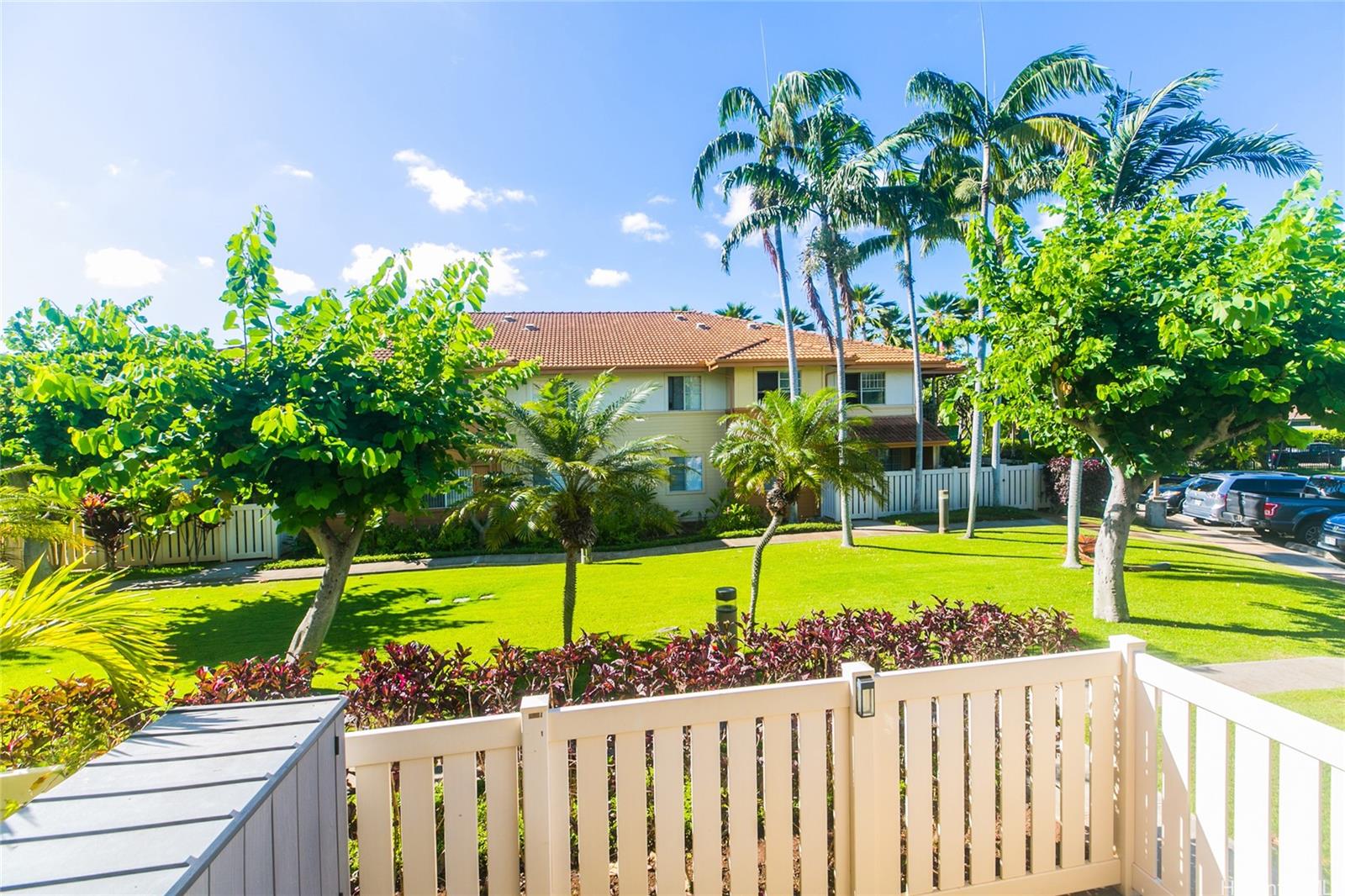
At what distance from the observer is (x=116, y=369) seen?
224 inches

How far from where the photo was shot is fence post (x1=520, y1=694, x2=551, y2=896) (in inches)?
95.4

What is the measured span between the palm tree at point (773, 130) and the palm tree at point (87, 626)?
1408 cm

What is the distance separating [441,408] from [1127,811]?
5.42m

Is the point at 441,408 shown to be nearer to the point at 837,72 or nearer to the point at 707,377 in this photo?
the point at 837,72

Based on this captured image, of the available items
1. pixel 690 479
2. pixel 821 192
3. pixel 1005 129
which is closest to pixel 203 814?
pixel 821 192

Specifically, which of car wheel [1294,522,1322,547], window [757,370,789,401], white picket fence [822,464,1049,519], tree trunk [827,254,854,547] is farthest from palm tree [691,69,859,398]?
car wheel [1294,522,1322,547]

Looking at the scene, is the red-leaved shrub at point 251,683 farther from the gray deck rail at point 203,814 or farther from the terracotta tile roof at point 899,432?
the terracotta tile roof at point 899,432

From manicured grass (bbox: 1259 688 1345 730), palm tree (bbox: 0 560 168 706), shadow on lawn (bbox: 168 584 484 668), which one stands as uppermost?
palm tree (bbox: 0 560 168 706)

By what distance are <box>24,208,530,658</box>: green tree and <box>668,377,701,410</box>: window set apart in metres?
15.3

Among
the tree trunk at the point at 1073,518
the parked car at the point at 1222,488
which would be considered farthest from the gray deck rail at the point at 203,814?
the parked car at the point at 1222,488

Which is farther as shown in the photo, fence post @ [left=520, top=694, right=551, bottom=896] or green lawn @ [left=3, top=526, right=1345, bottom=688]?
green lawn @ [left=3, top=526, right=1345, bottom=688]

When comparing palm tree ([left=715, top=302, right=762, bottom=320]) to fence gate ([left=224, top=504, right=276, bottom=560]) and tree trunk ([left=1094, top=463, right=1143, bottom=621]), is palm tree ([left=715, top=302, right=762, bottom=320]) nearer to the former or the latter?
fence gate ([left=224, top=504, right=276, bottom=560])

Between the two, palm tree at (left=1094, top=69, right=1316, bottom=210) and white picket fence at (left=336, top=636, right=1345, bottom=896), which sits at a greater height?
palm tree at (left=1094, top=69, right=1316, bottom=210)

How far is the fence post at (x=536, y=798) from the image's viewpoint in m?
2.42
